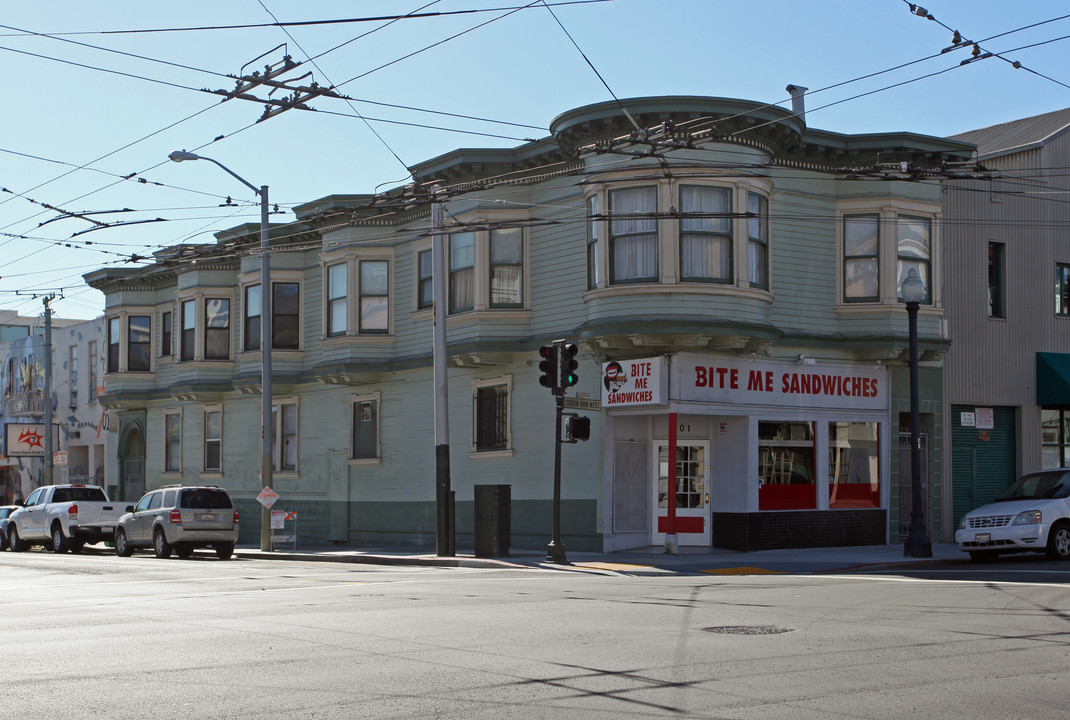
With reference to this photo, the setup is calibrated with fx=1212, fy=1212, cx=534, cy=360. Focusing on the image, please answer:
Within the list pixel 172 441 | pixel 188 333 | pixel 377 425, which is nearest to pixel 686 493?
pixel 377 425

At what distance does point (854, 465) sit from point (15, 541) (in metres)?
24.4

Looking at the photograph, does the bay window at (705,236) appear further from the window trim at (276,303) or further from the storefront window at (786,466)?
the window trim at (276,303)

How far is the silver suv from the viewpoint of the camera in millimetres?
29094

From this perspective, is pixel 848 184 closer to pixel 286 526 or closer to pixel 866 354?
pixel 866 354

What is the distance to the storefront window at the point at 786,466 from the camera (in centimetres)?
2595

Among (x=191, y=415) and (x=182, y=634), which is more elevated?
(x=191, y=415)

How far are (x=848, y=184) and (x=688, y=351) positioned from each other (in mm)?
5822

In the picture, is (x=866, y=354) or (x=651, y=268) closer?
(x=651, y=268)

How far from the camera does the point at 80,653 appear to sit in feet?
34.7

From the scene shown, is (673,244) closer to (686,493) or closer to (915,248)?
(686,493)

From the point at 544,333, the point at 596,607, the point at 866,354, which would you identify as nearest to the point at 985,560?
the point at 866,354

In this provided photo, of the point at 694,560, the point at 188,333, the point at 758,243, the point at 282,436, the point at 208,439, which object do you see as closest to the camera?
the point at 694,560

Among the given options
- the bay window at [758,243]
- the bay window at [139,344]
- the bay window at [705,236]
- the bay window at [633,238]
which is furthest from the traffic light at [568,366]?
the bay window at [139,344]

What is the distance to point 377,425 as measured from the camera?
32.0 meters
